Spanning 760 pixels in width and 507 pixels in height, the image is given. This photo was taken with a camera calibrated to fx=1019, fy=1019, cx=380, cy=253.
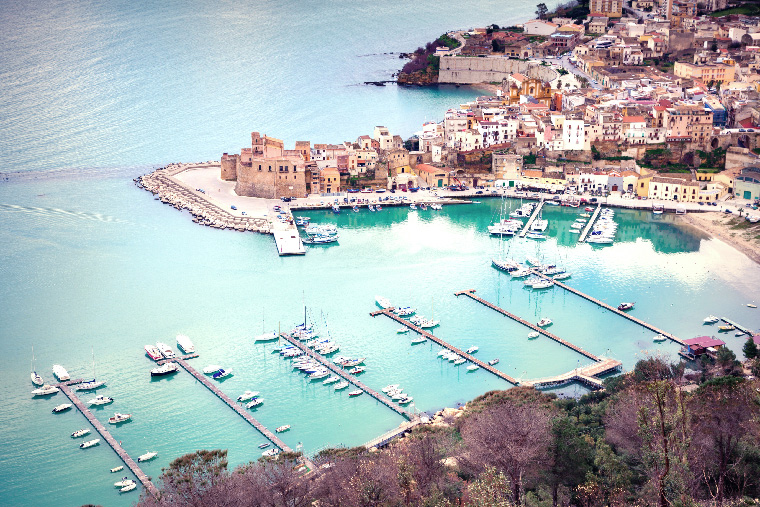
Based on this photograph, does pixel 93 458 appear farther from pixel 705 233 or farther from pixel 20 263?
pixel 705 233

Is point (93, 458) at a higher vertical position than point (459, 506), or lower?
lower

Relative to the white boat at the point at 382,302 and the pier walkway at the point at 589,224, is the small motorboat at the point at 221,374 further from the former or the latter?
the pier walkway at the point at 589,224

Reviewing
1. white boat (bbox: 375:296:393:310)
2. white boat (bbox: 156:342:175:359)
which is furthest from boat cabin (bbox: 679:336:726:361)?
white boat (bbox: 156:342:175:359)

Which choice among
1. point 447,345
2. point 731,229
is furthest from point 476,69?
point 447,345

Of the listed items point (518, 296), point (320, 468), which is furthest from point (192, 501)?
point (518, 296)

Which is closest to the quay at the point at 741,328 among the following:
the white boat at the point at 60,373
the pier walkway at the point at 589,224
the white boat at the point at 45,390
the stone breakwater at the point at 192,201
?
the pier walkway at the point at 589,224

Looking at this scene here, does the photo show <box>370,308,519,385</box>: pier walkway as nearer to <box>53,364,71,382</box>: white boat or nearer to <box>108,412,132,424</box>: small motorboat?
<box>108,412,132,424</box>: small motorboat
